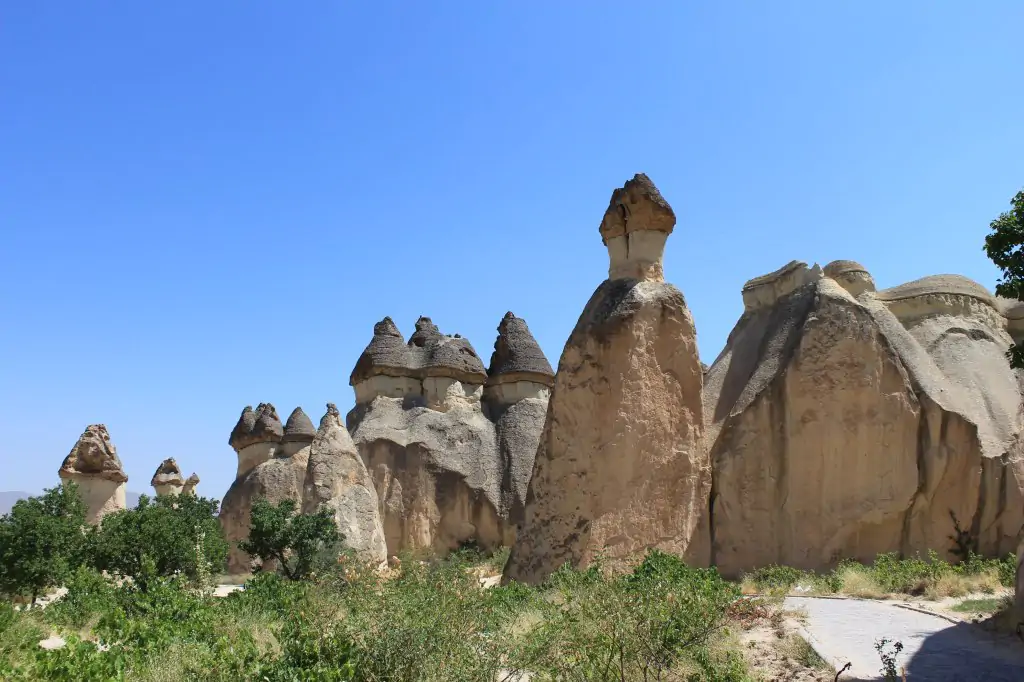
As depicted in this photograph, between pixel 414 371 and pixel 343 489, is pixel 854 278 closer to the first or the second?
pixel 343 489

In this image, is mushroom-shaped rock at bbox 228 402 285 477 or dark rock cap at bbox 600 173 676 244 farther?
mushroom-shaped rock at bbox 228 402 285 477

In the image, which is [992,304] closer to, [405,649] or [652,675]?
[652,675]

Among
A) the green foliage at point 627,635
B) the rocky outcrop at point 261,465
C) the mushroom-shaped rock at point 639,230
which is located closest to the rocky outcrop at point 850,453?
the mushroom-shaped rock at point 639,230

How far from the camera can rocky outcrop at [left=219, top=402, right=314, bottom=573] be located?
24.0 meters

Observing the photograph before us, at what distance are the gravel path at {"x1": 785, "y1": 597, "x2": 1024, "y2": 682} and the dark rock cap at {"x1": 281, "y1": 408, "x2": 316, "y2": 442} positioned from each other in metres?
18.3

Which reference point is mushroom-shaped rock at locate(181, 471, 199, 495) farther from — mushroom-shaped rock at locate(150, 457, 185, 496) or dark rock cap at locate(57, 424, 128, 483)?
dark rock cap at locate(57, 424, 128, 483)

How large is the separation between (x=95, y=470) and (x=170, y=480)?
13.7m

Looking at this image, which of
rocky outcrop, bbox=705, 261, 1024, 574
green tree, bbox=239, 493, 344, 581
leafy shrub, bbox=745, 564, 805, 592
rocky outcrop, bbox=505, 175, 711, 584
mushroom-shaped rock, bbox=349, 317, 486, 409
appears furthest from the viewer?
mushroom-shaped rock, bbox=349, 317, 486, 409

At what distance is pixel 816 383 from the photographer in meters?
13.6

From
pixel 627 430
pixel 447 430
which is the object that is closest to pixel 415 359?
pixel 447 430

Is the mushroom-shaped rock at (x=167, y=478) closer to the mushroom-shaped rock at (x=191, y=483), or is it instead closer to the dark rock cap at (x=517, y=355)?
the mushroom-shaped rock at (x=191, y=483)

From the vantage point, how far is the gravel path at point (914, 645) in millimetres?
6445

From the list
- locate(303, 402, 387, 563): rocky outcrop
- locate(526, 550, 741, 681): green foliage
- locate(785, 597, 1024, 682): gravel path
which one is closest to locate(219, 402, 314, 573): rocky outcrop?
locate(303, 402, 387, 563): rocky outcrop

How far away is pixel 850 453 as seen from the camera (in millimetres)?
13383
